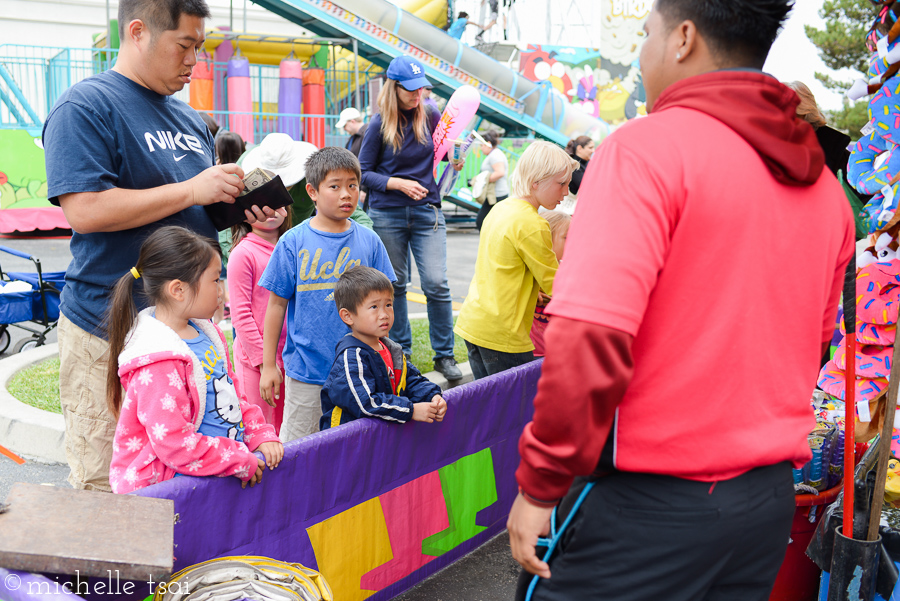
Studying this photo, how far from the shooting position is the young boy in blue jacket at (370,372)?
9.51 feet

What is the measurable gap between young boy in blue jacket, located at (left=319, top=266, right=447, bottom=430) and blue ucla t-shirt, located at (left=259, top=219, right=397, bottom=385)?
0.34m

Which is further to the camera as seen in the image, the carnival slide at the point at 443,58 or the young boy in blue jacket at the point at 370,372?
the carnival slide at the point at 443,58

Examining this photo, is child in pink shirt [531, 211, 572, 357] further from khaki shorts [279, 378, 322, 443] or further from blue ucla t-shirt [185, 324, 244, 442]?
blue ucla t-shirt [185, 324, 244, 442]

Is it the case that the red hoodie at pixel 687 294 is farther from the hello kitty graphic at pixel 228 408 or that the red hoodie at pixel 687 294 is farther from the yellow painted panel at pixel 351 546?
the yellow painted panel at pixel 351 546

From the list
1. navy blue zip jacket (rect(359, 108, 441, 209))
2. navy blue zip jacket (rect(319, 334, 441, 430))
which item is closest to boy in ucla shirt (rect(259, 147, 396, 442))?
navy blue zip jacket (rect(319, 334, 441, 430))

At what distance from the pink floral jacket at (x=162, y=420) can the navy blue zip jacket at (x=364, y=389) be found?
2.06 ft

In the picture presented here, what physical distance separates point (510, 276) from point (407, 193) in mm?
1532

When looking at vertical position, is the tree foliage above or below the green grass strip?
above

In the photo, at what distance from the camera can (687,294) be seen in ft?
4.47

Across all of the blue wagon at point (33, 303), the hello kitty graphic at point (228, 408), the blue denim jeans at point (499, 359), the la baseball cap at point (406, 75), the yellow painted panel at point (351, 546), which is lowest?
the blue wagon at point (33, 303)

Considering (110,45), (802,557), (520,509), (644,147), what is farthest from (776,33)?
(110,45)

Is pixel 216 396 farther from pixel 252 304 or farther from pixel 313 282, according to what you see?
pixel 252 304

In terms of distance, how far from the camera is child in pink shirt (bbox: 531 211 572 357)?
435 centimetres

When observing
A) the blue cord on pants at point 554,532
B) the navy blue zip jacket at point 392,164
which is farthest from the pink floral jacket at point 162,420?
the navy blue zip jacket at point 392,164
